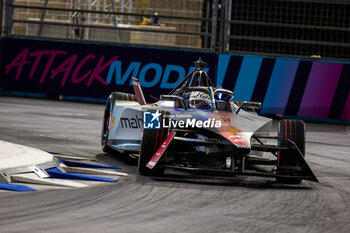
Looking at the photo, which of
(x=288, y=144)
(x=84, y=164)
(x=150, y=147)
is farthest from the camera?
(x=84, y=164)

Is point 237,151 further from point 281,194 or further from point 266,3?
point 266,3

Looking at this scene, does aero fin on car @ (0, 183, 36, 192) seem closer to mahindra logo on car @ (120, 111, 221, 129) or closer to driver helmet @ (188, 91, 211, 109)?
mahindra logo on car @ (120, 111, 221, 129)

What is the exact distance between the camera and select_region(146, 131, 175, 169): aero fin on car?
6.59 m

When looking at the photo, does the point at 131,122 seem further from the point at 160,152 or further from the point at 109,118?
the point at 160,152

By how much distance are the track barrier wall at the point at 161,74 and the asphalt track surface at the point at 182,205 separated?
8416 millimetres

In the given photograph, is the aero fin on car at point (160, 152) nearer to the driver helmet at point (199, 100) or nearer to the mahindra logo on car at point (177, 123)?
the mahindra logo on car at point (177, 123)

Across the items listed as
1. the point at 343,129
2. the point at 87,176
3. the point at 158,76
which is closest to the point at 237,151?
the point at 87,176

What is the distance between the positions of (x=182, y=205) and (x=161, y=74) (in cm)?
1269

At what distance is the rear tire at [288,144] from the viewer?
6.97 metres

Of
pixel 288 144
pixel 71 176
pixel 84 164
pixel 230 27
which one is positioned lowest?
pixel 84 164

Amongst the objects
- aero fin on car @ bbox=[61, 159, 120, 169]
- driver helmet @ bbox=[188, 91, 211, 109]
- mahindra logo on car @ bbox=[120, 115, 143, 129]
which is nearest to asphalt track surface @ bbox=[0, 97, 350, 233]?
aero fin on car @ bbox=[61, 159, 120, 169]

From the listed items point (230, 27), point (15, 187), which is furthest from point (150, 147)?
point (230, 27)

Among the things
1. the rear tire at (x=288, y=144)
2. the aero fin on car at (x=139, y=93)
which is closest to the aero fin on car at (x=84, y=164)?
the rear tire at (x=288, y=144)

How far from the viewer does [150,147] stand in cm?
682
